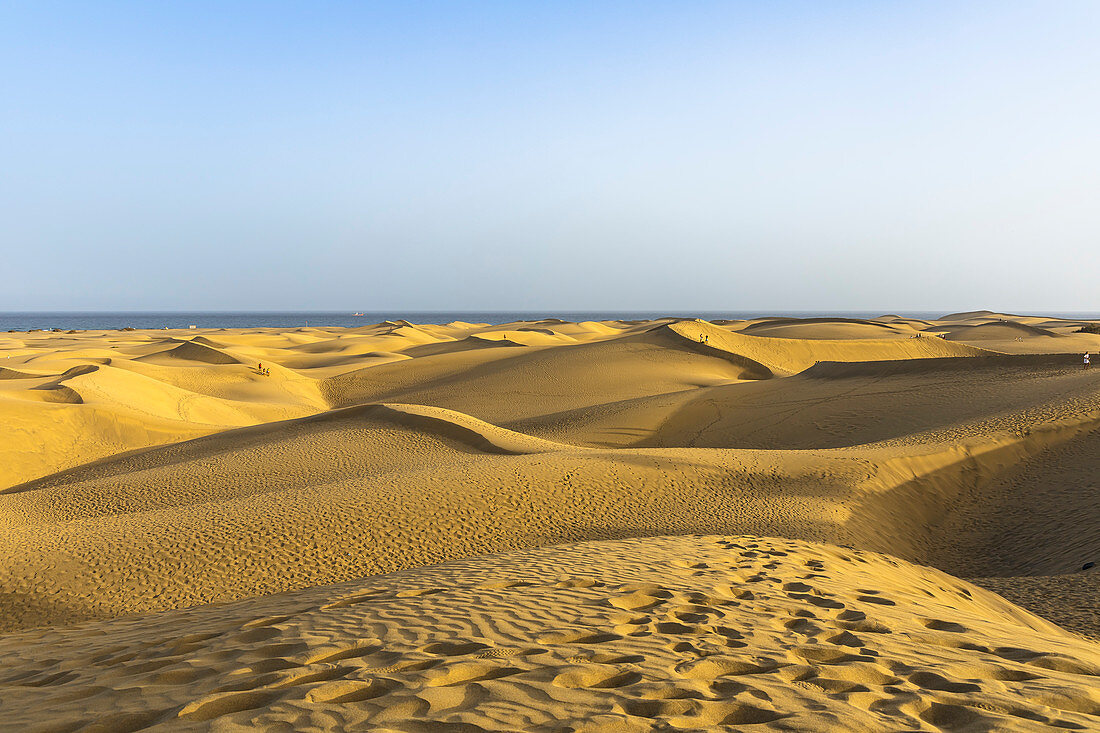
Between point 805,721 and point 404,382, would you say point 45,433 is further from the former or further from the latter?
point 805,721

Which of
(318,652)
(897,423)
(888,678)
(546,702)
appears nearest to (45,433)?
(318,652)

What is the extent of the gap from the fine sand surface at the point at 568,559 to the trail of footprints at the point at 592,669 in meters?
0.02

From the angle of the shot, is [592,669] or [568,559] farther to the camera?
[568,559]

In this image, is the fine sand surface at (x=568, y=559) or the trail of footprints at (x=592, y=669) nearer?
the trail of footprints at (x=592, y=669)

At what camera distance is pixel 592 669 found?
3.63 metres

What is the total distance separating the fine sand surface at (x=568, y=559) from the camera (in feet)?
11.1

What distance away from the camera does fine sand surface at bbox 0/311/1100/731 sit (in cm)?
338

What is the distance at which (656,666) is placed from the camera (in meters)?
3.71

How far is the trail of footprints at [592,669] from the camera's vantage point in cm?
314

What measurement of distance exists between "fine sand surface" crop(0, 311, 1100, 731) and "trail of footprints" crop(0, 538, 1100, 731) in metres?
0.02

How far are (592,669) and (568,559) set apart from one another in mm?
3333

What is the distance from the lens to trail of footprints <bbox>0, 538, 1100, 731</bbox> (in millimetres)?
3143

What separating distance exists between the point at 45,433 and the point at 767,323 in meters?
42.9

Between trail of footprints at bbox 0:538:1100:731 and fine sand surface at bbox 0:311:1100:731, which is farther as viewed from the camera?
fine sand surface at bbox 0:311:1100:731
